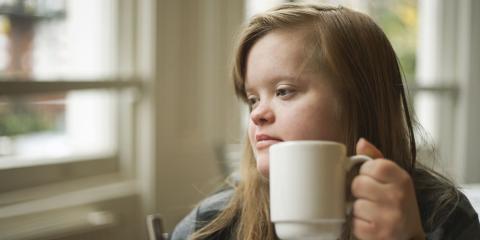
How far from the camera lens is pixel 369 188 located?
2.57ft

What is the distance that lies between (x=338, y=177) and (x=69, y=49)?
1414mm

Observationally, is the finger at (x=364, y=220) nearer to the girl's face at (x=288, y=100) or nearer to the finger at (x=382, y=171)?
the finger at (x=382, y=171)

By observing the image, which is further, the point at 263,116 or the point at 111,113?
the point at 111,113

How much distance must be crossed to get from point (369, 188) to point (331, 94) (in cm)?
29

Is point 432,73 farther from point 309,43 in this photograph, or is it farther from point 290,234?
point 290,234

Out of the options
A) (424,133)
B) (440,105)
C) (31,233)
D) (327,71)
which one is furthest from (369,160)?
(440,105)

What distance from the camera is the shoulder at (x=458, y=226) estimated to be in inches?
41.9

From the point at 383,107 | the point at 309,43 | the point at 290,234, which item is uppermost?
the point at 309,43

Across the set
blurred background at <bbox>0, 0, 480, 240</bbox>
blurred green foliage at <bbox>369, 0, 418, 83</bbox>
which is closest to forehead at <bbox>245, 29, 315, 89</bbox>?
blurred background at <bbox>0, 0, 480, 240</bbox>

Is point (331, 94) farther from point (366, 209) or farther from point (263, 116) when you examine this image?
point (366, 209)

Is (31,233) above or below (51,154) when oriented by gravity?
below

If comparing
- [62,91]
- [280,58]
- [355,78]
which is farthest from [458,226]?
[62,91]

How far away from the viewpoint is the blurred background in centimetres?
180

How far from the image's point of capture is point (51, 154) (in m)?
1.96
